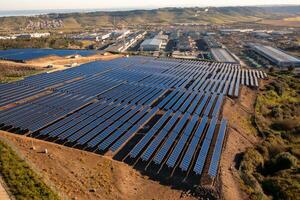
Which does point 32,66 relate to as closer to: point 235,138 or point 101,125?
point 101,125

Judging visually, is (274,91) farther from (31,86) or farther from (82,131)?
(31,86)

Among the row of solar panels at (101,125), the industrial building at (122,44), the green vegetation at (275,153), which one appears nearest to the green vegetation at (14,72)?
the row of solar panels at (101,125)


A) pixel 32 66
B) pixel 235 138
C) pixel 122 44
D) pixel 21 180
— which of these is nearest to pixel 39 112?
pixel 21 180

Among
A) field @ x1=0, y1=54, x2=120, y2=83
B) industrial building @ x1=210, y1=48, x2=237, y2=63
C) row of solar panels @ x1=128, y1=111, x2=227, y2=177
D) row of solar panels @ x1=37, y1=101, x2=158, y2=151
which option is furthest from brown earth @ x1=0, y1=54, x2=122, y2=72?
industrial building @ x1=210, y1=48, x2=237, y2=63

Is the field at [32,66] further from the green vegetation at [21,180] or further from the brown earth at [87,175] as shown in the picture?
the green vegetation at [21,180]

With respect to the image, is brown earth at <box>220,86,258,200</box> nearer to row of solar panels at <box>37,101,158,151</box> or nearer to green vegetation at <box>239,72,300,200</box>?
green vegetation at <box>239,72,300,200</box>

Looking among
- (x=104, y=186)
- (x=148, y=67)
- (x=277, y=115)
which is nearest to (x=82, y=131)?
(x=104, y=186)
